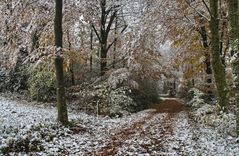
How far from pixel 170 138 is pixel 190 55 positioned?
1201cm

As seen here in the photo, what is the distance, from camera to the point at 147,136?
11.7m

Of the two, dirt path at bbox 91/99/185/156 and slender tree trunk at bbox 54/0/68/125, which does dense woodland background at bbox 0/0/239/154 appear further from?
dirt path at bbox 91/99/185/156

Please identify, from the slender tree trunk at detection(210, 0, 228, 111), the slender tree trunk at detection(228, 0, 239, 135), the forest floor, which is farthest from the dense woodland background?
the slender tree trunk at detection(228, 0, 239, 135)

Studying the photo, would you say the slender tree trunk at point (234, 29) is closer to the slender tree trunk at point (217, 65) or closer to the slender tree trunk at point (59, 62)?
the slender tree trunk at point (217, 65)

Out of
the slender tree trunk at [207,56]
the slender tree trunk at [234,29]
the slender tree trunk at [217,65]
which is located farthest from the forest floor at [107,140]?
the slender tree trunk at [207,56]

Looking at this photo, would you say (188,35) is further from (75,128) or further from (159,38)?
(75,128)

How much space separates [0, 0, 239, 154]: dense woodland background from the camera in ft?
44.0

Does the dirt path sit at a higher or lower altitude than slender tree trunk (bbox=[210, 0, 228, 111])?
lower

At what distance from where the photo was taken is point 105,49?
23.7 metres

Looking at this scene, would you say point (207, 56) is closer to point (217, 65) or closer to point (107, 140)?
point (217, 65)

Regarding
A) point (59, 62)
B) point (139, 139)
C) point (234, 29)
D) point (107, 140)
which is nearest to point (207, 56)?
point (234, 29)

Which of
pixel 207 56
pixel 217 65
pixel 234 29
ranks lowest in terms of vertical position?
pixel 217 65

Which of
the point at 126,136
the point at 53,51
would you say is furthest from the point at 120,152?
the point at 53,51

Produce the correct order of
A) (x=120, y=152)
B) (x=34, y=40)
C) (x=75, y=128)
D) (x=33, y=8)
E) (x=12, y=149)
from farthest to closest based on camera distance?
(x=34, y=40), (x=33, y=8), (x=75, y=128), (x=120, y=152), (x=12, y=149)
